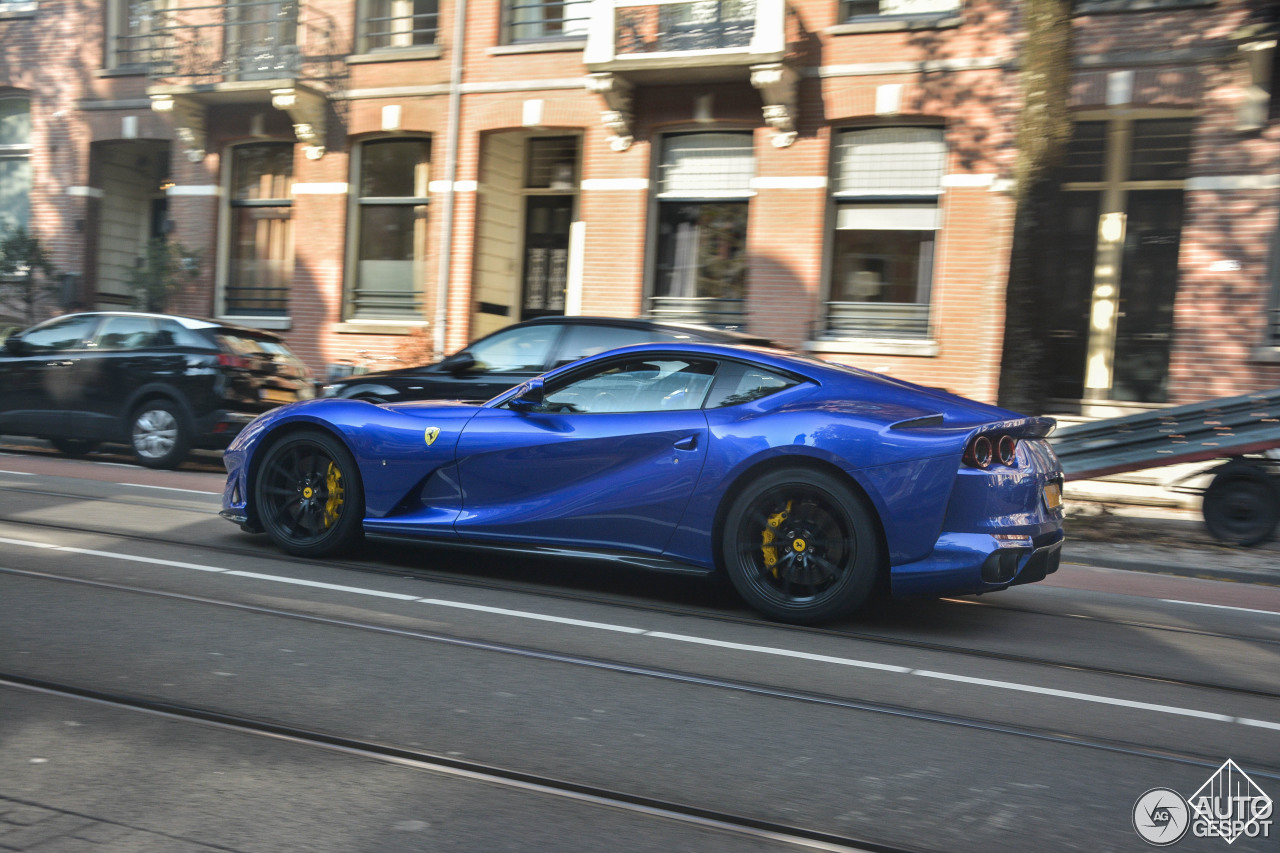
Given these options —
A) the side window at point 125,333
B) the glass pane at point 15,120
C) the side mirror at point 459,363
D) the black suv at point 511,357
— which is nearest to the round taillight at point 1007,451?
the black suv at point 511,357

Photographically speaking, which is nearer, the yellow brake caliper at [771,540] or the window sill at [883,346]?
the yellow brake caliper at [771,540]

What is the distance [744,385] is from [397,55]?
1403 centimetres

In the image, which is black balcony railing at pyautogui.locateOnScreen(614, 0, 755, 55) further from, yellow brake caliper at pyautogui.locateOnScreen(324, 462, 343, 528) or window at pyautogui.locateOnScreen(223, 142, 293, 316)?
yellow brake caliper at pyautogui.locateOnScreen(324, 462, 343, 528)

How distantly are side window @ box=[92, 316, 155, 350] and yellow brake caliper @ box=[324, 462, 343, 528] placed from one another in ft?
22.2

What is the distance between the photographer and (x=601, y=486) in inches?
229

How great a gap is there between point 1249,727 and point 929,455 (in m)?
1.64

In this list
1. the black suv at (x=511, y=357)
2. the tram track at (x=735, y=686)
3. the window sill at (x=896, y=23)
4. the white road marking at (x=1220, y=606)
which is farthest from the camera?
the window sill at (x=896, y=23)

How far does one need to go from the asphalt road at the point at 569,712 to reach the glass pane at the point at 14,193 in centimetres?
1717

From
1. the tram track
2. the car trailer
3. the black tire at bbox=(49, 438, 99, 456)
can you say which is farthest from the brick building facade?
the tram track

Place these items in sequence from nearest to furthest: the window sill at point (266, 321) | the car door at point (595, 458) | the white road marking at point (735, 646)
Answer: the white road marking at point (735, 646) < the car door at point (595, 458) < the window sill at point (266, 321)

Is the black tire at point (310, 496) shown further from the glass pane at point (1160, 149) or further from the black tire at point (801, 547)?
the glass pane at point (1160, 149)

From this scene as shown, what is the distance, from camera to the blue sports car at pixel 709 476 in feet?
17.1

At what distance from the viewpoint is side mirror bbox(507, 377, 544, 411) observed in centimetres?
616

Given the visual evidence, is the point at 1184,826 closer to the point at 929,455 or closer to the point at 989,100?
the point at 929,455
